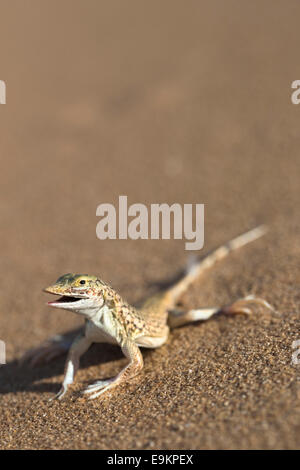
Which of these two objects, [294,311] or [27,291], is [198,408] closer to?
[294,311]

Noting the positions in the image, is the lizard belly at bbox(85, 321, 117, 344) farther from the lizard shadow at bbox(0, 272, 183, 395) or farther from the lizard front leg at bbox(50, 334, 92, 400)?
the lizard shadow at bbox(0, 272, 183, 395)

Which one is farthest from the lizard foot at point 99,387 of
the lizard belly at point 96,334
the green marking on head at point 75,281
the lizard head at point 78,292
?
the green marking on head at point 75,281

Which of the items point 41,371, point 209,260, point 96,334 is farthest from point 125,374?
point 209,260

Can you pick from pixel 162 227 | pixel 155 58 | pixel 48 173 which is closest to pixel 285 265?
pixel 162 227

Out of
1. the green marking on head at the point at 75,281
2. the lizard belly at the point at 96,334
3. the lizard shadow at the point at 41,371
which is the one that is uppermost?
the green marking on head at the point at 75,281

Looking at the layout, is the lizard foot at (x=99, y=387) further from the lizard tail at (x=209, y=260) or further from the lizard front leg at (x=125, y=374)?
the lizard tail at (x=209, y=260)

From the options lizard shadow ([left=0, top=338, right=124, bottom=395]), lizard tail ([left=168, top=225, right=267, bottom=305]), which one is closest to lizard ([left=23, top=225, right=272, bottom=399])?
lizard shadow ([left=0, top=338, right=124, bottom=395])
